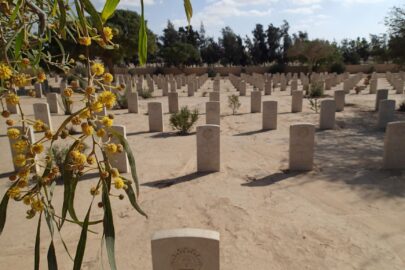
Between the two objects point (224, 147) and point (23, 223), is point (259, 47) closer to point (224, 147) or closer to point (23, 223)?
point (224, 147)

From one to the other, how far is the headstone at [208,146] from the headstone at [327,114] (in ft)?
17.8

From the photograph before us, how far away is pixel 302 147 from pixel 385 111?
544 cm

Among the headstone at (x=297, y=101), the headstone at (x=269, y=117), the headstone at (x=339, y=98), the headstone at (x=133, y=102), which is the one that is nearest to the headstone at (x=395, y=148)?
the headstone at (x=269, y=117)

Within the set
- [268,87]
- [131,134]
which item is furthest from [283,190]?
[268,87]

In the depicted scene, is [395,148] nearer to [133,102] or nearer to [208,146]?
[208,146]

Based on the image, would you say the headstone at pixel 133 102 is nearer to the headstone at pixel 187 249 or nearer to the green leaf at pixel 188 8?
the headstone at pixel 187 249

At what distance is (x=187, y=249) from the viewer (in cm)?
297

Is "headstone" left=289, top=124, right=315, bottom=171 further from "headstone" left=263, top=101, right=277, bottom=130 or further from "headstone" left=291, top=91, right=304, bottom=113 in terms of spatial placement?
"headstone" left=291, top=91, right=304, bottom=113

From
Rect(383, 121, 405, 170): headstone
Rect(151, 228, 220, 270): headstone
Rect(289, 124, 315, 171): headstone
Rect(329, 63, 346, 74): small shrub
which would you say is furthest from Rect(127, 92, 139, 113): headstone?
Rect(329, 63, 346, 74): small shrub

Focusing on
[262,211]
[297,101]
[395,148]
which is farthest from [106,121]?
[297,101]

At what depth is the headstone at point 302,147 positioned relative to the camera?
6.89 m

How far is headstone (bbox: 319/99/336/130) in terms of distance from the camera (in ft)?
35.2

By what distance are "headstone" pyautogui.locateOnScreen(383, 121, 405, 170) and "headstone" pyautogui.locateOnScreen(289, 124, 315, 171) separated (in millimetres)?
1529

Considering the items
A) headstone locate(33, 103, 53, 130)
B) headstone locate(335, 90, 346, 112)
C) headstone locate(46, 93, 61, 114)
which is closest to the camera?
headstone locate(33, 103, 53, 130)
